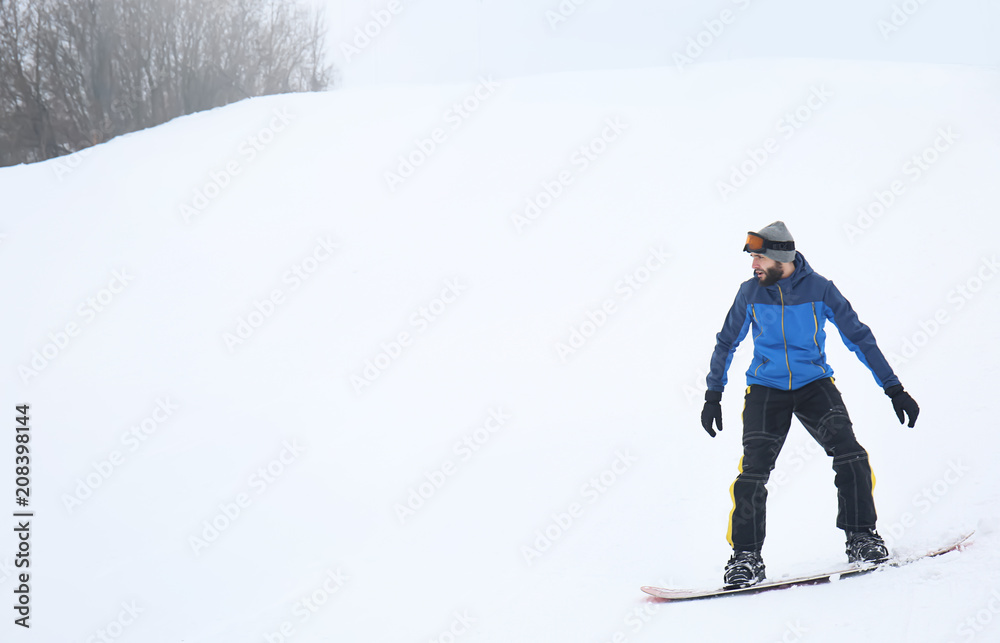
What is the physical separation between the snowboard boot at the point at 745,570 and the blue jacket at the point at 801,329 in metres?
0.80

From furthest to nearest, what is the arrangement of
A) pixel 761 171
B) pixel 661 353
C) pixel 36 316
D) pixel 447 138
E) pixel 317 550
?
pixel 447 138 → pixel 761 171 → pixel 36 316 → pixel 661 353 → pixel 317 550

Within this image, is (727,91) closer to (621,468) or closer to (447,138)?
(447,138)

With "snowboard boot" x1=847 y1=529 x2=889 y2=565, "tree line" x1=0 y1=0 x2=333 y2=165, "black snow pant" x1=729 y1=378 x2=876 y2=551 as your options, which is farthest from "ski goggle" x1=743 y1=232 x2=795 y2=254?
"tree line" x1=0 y1=0 x2=333 y2=165

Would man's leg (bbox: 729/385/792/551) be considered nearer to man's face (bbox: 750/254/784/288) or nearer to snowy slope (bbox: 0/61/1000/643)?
snowy slope (bbox: 0/61/1000/643)

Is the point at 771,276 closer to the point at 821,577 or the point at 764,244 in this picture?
the point at 764,244

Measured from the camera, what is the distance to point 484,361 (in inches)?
272

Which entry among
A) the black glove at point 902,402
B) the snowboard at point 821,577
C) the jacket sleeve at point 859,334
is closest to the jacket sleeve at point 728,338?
the jacket sleeve at point 859,334

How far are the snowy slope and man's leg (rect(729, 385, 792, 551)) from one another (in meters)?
0.31

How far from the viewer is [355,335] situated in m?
7.64

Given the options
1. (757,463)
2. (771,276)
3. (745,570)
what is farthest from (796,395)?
(745,570)

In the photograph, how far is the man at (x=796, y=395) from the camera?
3117 mm

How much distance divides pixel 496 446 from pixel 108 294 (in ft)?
20.3

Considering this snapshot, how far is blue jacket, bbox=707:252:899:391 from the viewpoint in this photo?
3176 millimetres

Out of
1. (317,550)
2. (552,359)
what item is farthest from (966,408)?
(317,550)
